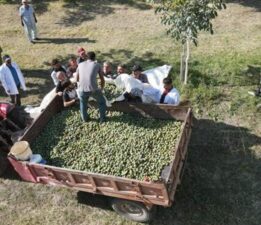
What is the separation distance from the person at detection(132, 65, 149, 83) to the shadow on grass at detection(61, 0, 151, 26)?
648 cm

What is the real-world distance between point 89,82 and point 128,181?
8.01ft

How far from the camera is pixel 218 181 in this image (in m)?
9.18

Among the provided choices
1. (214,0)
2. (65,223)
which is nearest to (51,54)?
(214,0)

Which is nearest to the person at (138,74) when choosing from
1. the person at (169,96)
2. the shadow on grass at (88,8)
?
the person at (169,96)

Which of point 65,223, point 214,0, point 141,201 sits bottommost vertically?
point 65,223

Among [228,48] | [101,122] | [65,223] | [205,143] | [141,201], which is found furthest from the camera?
[228,48]

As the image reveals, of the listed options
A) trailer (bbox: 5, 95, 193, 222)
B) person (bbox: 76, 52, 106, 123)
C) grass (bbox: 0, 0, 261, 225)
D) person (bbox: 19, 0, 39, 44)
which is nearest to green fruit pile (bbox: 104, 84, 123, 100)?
person (bbox: 76, 52, 106, 123)

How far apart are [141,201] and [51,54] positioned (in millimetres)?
7979

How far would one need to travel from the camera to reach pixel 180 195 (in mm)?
8938

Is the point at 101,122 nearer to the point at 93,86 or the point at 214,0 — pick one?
the point at 93,86

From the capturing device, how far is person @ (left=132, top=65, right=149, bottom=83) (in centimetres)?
1049

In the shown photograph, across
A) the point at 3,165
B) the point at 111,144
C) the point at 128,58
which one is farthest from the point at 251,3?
the point at 3,165

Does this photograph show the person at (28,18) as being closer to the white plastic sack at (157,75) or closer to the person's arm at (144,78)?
the white plastic sack at (157,75)

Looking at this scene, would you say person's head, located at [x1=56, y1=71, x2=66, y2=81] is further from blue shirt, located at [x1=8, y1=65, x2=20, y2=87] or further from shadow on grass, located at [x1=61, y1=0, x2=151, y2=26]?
shadow on grass, located at [x1=61, y1=0, x2=151, y2=26]
